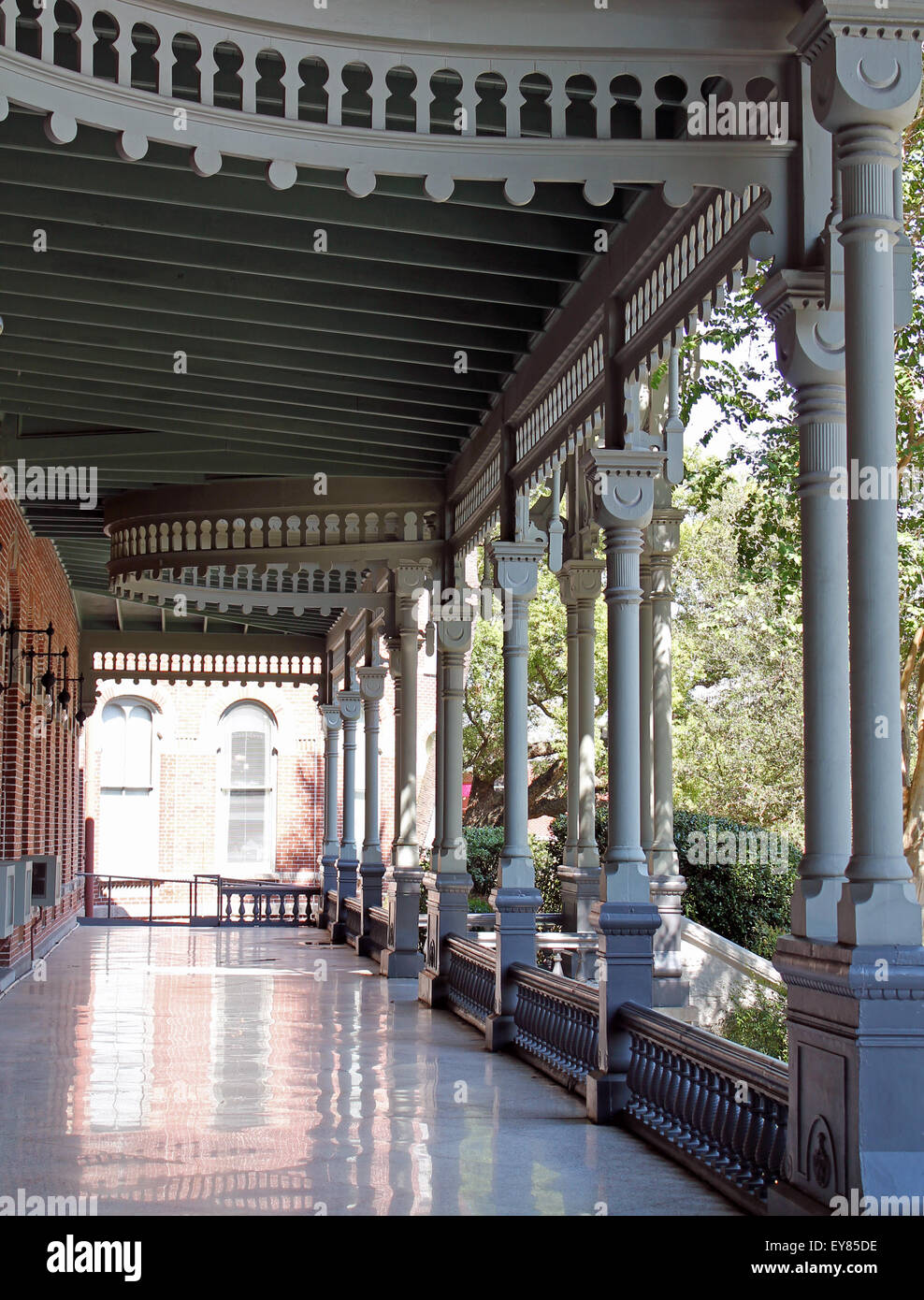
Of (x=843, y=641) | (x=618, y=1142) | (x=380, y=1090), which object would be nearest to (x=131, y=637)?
(x=380, y=1090)

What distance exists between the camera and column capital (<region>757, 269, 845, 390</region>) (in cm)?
548

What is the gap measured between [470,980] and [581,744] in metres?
2.30

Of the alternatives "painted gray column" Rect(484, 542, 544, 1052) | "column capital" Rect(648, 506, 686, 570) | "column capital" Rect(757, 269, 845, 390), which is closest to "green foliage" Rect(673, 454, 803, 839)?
"column capital" Rect(648, 506, 686, 570)

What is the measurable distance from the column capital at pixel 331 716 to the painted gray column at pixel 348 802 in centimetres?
197

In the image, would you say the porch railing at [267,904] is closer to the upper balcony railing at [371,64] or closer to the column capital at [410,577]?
the column capital at [410,577]

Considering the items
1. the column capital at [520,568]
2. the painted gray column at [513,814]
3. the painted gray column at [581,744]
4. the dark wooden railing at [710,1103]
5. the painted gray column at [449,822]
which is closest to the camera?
the dark wooden railing at [710,1103]

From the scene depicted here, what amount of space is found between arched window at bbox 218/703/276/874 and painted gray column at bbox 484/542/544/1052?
19352 millimetres

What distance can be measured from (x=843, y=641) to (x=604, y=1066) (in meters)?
3.46

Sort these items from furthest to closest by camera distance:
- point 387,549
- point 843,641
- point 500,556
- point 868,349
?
point 387,549, point 500,556, point 843,641, point 868,349

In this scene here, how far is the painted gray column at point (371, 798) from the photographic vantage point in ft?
63.7

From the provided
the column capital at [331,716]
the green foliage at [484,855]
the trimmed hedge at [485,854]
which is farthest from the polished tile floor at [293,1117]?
the column capital at [331,716]

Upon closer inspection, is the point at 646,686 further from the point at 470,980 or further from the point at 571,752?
the point at 470,980

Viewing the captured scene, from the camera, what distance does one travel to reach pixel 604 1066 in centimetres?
795

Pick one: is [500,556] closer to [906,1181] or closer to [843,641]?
[843,641]
